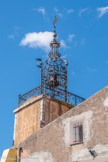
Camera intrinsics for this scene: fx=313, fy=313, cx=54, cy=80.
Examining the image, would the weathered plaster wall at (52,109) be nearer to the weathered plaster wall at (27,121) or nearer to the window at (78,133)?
the weathered plaster wall at (27,121)

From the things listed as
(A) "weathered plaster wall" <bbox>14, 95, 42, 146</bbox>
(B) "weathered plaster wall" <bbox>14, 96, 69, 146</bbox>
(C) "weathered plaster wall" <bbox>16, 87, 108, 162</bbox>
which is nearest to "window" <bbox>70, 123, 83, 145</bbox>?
(C) "weathered plaster wall" <bbox>16, 87, 108, 162</bbox>

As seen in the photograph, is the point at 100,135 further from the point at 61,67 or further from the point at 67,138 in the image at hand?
the point at 61,67

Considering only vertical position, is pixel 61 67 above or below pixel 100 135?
above

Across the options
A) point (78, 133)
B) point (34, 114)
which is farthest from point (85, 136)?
point (34, 114)

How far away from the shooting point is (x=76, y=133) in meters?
14.2

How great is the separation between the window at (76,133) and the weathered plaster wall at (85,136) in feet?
0.73

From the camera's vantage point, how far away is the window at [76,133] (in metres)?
14.1

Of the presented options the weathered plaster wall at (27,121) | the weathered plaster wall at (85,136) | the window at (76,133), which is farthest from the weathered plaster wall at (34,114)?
the window at (76,133)

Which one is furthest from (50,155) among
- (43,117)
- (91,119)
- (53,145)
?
(43,117)

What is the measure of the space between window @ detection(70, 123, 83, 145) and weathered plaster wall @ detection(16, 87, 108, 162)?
0.73 feet

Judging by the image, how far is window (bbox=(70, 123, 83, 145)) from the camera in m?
14.1

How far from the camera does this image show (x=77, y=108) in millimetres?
14195

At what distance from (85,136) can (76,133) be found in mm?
996

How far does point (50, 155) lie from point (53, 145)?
0.47 m
